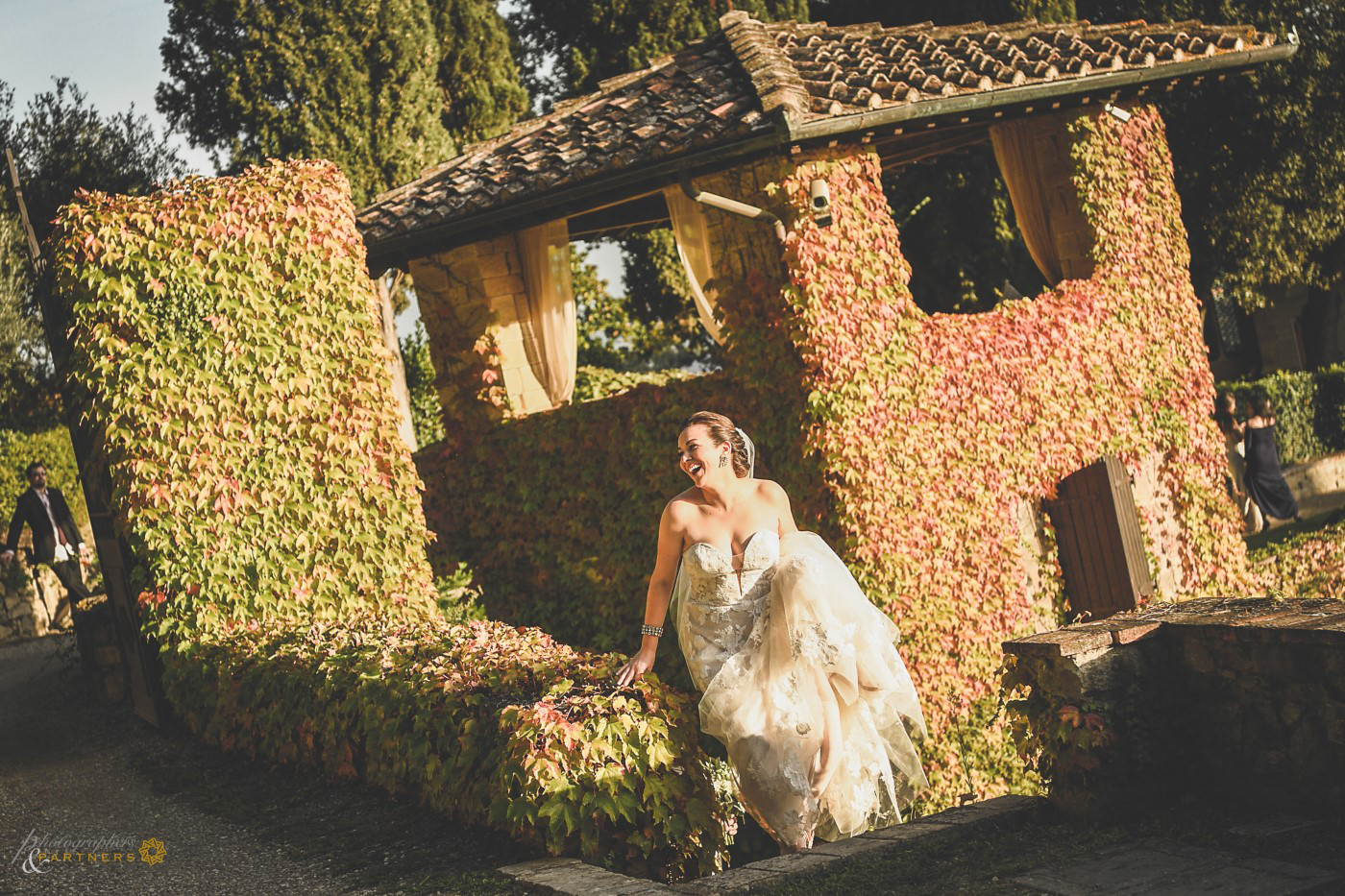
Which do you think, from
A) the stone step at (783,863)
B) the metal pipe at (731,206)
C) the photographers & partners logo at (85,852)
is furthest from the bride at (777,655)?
the metal pipe at (731,206)

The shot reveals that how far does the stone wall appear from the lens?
4340 millimetres

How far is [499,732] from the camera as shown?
5.14m

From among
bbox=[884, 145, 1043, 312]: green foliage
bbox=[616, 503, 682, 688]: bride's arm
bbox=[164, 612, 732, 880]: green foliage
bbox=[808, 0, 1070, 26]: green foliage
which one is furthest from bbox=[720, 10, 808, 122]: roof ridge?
bbox=[808, 0, 1070, 26]: green foliage

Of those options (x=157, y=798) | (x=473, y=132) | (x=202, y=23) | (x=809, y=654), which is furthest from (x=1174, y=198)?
(x=202, y=23)

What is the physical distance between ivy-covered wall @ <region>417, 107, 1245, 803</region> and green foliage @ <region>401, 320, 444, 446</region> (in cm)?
734

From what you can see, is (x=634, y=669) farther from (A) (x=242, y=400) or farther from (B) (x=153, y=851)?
(A) (x=242, y=400)

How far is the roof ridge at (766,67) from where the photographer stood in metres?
9.12

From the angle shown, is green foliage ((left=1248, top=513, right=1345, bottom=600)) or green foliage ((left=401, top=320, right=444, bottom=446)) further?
green foliage ((left=401, top=320, right=444, bottom=446))

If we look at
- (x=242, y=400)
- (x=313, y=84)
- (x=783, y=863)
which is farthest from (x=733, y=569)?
(x=313, y=84)

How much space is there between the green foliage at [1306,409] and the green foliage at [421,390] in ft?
46.6

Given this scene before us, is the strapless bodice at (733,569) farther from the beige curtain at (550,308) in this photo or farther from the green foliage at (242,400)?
the beige curtain at (550,308)

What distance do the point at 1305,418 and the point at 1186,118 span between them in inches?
237

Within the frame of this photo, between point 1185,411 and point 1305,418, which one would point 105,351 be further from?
point 1305,418

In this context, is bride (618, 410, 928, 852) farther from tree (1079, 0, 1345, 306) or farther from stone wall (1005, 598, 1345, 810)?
tree (1079, 0, 1345, 306)
